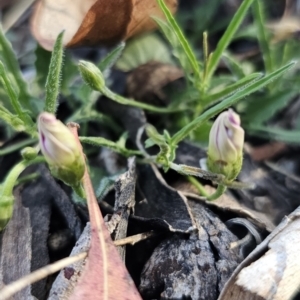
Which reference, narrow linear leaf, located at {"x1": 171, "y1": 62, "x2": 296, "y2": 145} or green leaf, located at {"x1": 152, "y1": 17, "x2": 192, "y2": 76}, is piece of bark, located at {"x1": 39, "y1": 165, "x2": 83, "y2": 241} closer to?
narrow linear leaf, located at {"x1": 171, "y1": 62, "x2": 296, "y2": 145}

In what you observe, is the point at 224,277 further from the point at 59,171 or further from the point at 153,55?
the point at 153,55

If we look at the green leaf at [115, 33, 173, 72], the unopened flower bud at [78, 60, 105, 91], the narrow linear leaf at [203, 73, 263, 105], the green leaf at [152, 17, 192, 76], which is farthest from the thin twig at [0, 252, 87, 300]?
the green leaf at [115, 33, 173, 72]

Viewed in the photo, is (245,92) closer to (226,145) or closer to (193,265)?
(226,145)

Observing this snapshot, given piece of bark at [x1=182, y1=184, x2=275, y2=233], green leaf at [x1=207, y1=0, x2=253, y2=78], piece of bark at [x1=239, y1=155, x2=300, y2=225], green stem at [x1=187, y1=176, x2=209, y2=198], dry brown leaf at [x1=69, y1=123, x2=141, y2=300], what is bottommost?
piece of bark at [x1=239, y1=155, x2=300, y2=225]

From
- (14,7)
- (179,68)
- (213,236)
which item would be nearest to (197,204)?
(213,236)

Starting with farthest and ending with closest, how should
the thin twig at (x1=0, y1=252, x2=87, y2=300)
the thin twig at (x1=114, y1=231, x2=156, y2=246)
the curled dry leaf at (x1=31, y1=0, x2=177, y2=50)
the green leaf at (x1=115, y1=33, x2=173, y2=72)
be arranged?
the green leaf at (x1=115, y1=33, x2=173, y2=72) → the curled dry leaf at (x1=31, y1=0, x2=177, y2=50) → the thin twig at (x1=114, y1=231, x2=156, y2=246) → the thin twig at (x1=0, y1=252, x2=87, y2=300)

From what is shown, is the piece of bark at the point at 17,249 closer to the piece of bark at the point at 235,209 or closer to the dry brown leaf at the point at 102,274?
the dry brown leaf at the point at 102,274

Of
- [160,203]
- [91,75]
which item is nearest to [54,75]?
[91,75]
